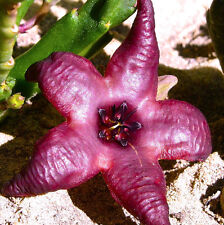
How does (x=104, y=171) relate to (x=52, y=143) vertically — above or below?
below

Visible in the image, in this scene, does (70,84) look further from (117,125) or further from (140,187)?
(140,187)

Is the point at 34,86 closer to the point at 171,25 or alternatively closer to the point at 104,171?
the point at 104,171

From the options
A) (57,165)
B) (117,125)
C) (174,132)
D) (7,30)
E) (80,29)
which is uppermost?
(7,30)

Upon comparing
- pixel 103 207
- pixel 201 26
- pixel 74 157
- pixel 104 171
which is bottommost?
pixel 201 26

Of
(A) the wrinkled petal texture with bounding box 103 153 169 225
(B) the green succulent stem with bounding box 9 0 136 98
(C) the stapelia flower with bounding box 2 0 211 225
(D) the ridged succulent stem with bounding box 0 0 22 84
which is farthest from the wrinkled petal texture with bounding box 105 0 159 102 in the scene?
(D) the ridged succulent stem with bounding box 0 0 22 84

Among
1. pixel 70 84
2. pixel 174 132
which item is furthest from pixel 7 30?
pixel 174 132

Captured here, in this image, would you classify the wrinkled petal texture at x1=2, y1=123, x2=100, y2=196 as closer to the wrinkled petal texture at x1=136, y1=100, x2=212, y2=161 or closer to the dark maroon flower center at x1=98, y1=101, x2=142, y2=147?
the dark maroon flower center at x1=98, y1=101, x2=142, y2=147

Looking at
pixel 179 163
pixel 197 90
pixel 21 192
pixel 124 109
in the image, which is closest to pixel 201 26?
pixel 197 90

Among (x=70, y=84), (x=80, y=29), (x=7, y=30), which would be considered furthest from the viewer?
(x=80, y=29)
